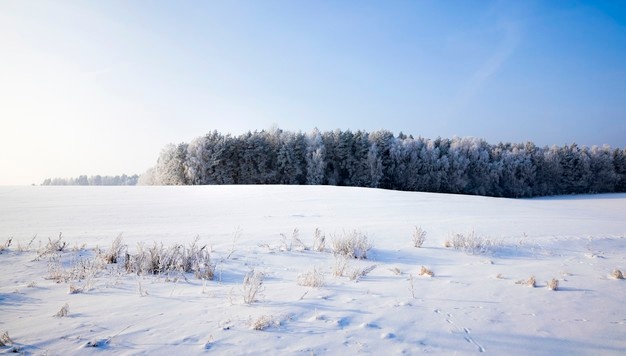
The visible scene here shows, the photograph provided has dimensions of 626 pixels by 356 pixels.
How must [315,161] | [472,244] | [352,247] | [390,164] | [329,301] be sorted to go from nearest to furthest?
[329,301] → [352,247] → [472,244] → [315,161] → [390,164]

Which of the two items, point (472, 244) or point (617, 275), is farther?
point (472, 244)

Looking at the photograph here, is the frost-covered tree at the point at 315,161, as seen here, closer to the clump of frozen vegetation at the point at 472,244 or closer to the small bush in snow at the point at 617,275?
the clump of frozen vegetation at the point at 472,244

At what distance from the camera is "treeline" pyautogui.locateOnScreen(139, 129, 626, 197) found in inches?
1829

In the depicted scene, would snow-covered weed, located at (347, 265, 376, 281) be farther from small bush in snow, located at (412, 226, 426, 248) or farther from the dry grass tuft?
small bush in snow, located at (412, 226, 426, 248)

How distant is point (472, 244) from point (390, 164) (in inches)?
1894

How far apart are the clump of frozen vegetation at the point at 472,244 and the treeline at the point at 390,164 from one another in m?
41.0

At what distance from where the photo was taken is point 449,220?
1190cm

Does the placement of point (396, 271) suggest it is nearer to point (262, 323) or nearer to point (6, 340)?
point (262, 323)

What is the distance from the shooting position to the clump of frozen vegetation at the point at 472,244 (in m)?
7.38

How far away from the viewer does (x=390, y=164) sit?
5431cm

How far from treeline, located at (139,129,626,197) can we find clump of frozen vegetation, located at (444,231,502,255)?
41.0m

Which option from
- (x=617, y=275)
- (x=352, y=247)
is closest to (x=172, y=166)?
(x=352, y=247)

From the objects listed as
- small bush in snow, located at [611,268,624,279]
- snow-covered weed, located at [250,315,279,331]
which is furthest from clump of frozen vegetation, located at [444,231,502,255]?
snow-covered weed, located at [250,315,279,331]

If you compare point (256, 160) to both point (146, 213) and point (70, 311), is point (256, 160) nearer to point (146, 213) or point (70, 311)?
point (146, 213)
